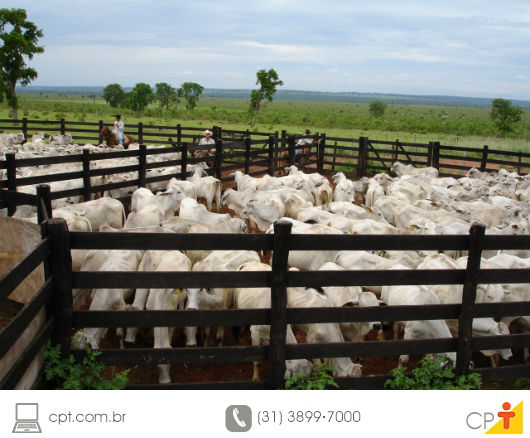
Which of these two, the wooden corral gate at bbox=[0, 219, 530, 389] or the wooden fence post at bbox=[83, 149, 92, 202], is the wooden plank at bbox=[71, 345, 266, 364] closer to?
the wooden corral gate at bbox=[0, 219, 530, 389]

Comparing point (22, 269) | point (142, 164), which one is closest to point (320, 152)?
point (142, 164)

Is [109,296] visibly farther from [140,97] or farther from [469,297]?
[140,97]

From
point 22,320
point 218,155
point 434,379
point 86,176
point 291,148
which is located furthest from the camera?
point 291,148

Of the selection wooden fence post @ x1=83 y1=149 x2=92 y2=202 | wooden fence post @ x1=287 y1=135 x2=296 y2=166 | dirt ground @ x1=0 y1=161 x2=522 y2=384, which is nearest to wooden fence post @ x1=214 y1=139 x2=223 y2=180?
wooden fence post @ x1=287 y1=135 x2=296 y2=166

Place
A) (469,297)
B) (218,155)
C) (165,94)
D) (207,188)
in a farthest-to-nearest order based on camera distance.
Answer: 1. (165,94)
2. (218,155)
3. (207,188)
4. (469,297)

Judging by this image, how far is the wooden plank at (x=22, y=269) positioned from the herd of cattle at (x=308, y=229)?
4.33 ft

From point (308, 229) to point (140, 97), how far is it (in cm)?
7532

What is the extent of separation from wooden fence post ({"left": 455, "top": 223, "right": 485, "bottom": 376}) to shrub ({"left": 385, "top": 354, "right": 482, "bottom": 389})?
0.09m

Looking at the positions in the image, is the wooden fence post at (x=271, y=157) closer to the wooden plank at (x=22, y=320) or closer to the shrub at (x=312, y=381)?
the shrub at (x=312, y=381)

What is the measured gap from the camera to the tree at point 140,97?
255 feet

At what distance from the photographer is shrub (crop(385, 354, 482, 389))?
15.9 feet

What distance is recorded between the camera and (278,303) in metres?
4.45

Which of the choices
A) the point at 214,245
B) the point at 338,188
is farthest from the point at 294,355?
the point at 338,188

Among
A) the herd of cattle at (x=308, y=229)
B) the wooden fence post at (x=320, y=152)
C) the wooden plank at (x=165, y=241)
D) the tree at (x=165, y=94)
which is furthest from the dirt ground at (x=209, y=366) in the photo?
the tree at (x=165, y=94)
